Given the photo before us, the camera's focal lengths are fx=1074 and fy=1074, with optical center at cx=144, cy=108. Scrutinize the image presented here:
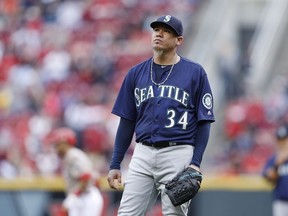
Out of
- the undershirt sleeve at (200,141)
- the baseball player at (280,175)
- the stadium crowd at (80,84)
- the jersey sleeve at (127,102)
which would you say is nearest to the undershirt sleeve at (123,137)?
the jersey sleeve at (127,102)

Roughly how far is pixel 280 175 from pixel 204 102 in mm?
4218

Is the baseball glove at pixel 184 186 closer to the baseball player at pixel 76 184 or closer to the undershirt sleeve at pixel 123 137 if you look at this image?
the undershirt sleeve at pixel 123 137

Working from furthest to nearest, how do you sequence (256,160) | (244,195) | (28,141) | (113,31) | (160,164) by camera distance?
(113,31)
(28,141)
(256,160)
(244,195)
(160,164)

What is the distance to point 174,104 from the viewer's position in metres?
8.47

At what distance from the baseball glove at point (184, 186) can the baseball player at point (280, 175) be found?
4153mm

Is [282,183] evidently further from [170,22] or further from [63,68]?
[63,68]

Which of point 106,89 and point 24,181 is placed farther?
point 106,89

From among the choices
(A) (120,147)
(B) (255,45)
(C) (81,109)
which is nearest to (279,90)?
(B) (255,45)

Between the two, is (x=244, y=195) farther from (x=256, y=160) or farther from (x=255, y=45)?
(x=255, y=45)

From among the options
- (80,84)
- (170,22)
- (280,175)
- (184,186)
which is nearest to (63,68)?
(80,84)

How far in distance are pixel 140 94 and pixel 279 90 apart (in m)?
10.8

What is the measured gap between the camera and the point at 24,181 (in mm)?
14688

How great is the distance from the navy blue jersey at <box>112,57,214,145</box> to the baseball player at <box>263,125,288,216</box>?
3930 millimetres

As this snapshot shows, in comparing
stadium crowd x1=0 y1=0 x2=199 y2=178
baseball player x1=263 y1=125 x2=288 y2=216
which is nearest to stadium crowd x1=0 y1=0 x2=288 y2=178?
stadium crowd x1=0 y1=0 x2=199 y2=178
